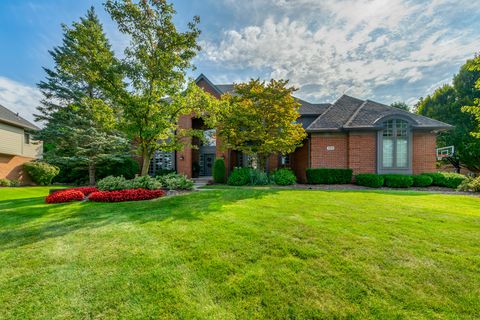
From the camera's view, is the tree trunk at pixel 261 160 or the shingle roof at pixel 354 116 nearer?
the shingle roof at pixel 354 116

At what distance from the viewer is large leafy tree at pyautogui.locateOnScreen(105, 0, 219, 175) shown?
7.65 m

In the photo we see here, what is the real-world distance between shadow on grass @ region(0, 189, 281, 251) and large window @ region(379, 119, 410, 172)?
1097 centimetres

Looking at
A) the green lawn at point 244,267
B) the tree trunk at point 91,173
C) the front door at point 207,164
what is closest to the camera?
the green lawn at point 244,267

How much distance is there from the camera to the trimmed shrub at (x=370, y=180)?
11398 mm

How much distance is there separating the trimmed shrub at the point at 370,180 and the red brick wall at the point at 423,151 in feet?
11.6

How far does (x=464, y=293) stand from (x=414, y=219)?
2.82 m

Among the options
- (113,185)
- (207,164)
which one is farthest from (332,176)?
(113,185)

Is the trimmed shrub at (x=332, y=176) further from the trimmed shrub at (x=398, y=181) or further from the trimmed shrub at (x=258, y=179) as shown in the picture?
the trimmed shrub at (x=258, y=179)

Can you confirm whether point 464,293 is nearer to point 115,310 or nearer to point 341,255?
point 341,255

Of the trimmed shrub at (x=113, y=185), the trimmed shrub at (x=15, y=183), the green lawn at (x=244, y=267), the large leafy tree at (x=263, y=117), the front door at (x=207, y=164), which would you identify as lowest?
the trimmed shrub at (x=15, y=183)

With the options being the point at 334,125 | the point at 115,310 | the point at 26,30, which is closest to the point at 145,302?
the point at 115,310

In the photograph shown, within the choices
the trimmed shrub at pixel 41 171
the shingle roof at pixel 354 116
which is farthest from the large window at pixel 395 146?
the trimmed shrub at pixel 41 171

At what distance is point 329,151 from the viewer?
1344 cm

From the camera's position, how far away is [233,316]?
6.76ft
